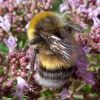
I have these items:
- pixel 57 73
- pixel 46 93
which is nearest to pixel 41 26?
pixel 57 73

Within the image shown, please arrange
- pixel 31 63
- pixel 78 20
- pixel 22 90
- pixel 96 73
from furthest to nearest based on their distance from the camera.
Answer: pixel 78 20 → pixel 96 73 → pixel 22 90 → pixel 31 63

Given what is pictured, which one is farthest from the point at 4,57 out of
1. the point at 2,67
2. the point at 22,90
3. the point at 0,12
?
the point at 0,12

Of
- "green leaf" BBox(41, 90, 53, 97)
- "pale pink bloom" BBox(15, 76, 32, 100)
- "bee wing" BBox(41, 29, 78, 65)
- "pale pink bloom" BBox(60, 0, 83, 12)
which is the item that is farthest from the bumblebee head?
"pale pink bloom" BBox(60, 0, 83, 12)

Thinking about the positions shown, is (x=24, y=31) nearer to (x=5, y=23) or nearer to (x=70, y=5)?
(x=5, y=23)

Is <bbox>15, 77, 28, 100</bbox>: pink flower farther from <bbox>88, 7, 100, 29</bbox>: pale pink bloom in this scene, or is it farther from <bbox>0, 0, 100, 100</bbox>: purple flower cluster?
<bbox>88, 7, 100, 29</bbox>: pale pink bloom

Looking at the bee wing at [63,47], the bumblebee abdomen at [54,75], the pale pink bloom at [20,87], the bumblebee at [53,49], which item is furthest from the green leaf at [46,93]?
the bee wing at [63,47]

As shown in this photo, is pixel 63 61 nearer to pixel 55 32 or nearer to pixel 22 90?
pixel 55 32

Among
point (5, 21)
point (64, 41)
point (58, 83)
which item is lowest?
point (58, 83)

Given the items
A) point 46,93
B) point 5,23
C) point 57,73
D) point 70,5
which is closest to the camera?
point 57,73
